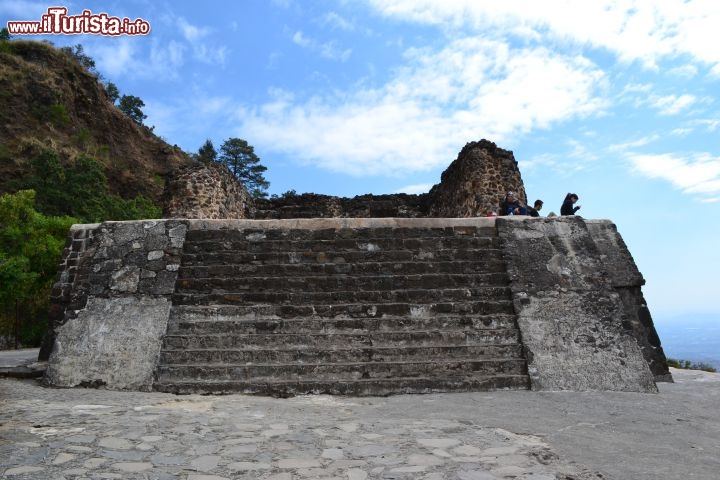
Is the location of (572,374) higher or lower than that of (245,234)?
lower

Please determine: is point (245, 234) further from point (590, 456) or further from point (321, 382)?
point (590, 456)

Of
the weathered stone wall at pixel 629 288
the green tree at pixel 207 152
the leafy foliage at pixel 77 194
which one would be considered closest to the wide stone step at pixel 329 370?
the weathered stone wall at pixel 629 288

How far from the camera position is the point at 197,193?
11258 millimetres

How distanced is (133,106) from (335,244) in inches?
1744

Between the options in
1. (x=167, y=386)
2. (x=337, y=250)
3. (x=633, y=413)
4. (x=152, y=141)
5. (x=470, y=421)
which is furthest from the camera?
(x=152, y=141)

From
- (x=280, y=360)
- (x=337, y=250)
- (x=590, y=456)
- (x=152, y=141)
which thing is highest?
(x=152, y=141)

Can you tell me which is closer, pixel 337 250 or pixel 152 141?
pixel 337 250

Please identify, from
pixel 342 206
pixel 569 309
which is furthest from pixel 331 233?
pixel 342 206

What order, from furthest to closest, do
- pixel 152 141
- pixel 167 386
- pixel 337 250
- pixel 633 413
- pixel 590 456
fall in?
pixel 152 141 → pixel 337 250 → pixel 167 386 → pixel 633 413 → pixel 590 456

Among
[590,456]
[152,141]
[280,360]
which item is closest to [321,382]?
[280,360]

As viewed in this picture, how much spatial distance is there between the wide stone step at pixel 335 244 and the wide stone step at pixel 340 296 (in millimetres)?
706

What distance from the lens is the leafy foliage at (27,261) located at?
33.5 feet

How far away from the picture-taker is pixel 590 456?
108 inches

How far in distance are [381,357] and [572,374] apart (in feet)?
5.81
